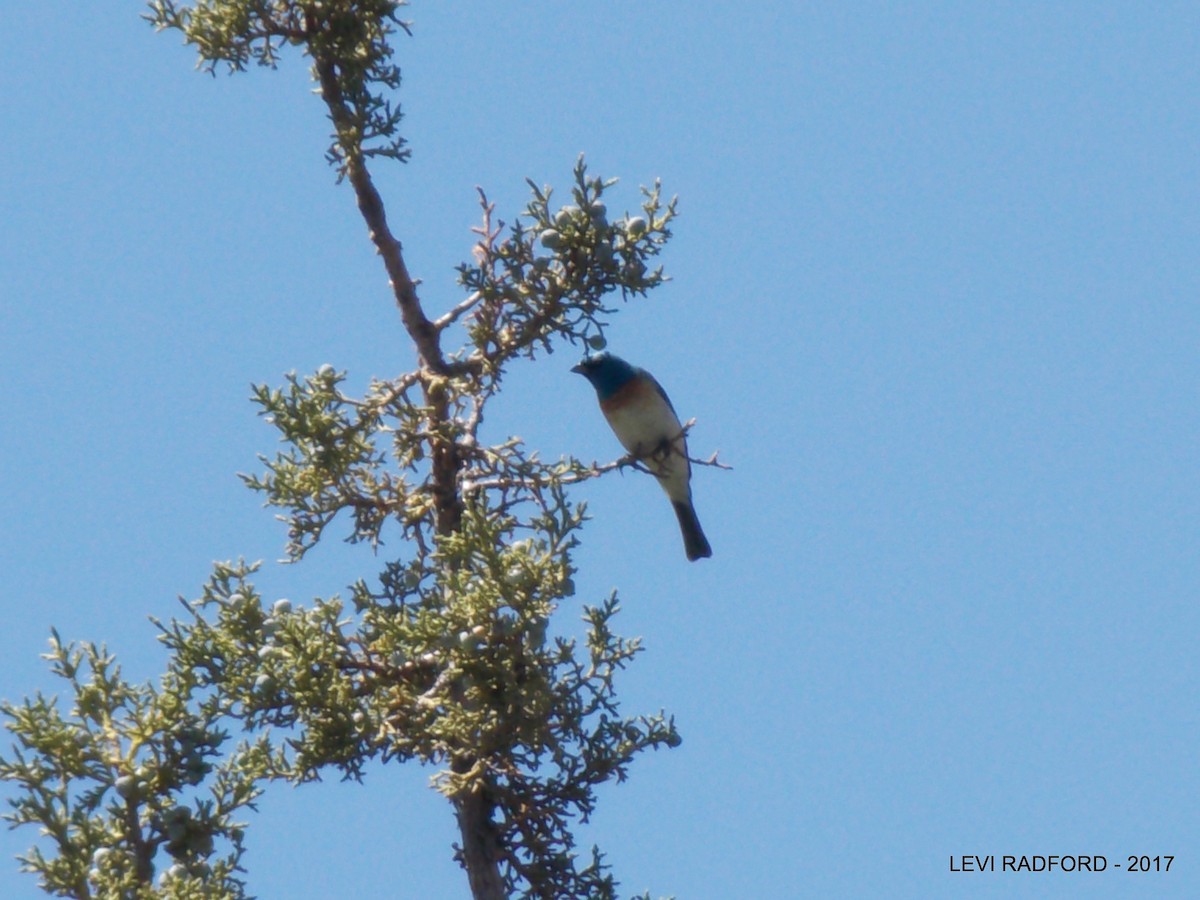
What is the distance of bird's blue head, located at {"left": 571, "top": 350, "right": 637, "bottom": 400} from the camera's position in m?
9.17

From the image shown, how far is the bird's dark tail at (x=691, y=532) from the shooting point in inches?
380

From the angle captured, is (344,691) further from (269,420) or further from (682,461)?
(682,461)

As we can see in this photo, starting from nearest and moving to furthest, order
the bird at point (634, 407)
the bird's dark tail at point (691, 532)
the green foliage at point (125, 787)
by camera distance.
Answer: the green foliage at point (125, 787) < the bird at point (634, 407) < the bird's dark tail at point (691, 532)

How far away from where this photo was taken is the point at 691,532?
9.69m

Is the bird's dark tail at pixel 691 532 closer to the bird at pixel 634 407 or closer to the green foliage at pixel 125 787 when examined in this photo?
the bird at pixel 634 407

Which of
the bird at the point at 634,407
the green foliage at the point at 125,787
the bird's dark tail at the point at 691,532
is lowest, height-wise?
the green foliage at the point at 125,787

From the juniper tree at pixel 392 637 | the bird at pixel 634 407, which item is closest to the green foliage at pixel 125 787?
the juniper tree at pixel 392 637

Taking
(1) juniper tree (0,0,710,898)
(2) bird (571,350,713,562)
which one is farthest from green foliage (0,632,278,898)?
(2) bird (571,350,713,562)

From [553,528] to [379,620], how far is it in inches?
33.9

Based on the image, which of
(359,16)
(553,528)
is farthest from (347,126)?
(553,528)

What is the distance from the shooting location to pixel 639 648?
6.12 m

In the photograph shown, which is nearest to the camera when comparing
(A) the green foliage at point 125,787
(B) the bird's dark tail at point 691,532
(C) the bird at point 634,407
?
(A) the green foliage at point 125,787


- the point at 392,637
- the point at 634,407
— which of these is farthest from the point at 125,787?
the point at 634,407

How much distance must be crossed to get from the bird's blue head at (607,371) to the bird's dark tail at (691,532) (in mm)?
911
